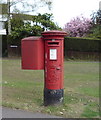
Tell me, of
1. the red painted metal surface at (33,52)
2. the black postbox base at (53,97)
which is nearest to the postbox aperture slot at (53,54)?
the red painted metal surface at (33,52)

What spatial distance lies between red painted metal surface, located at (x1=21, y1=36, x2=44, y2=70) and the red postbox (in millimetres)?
146

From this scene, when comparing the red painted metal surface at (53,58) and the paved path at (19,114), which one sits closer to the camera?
the paved path at (19,114)

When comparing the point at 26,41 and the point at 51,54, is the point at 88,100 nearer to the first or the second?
the point at 51,54

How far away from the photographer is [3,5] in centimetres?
2778

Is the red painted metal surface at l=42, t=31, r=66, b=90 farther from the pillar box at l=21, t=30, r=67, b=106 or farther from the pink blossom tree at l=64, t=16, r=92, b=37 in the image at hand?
the pink blossom tree at l=64, t=16, r=92, b=37

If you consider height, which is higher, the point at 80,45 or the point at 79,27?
the point at 79,27

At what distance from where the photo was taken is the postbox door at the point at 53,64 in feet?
18.4

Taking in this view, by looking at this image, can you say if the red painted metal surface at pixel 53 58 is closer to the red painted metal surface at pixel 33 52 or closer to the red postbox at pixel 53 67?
the red postbox at pixel 53 67

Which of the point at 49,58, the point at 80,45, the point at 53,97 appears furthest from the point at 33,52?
the point at 80,45

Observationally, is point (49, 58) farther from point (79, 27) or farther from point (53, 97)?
point (79, 27)

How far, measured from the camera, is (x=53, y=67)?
18.5ft

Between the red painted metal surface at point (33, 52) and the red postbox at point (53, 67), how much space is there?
0.15 metres

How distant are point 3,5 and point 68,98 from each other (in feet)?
76.4

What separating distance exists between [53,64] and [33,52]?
1.82 feet
